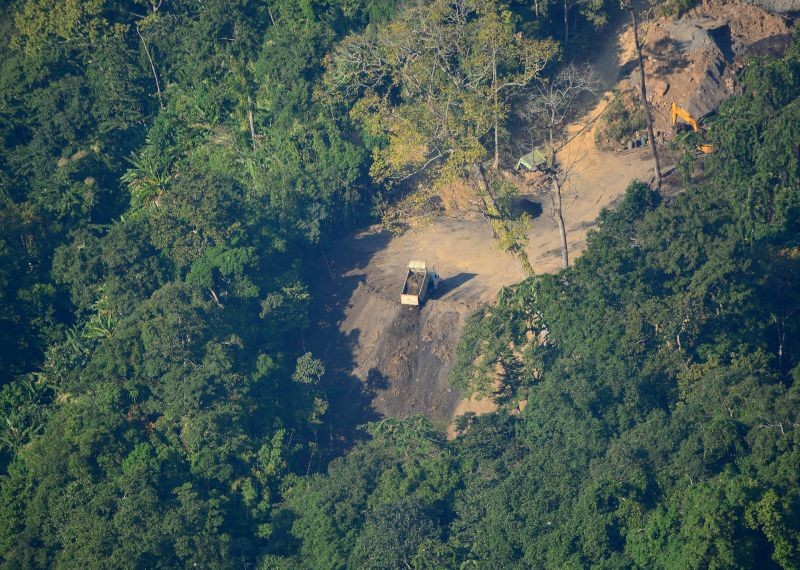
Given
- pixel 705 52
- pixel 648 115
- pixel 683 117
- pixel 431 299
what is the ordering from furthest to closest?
pixel 705 52 → pixel 683 117 → pixel 648 115 → pixel 431 299

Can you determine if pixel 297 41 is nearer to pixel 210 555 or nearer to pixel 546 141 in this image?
pixel 546 141

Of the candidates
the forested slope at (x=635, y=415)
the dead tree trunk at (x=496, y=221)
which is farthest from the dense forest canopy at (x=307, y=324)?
the dead tree trunk at (x=496, y=221)

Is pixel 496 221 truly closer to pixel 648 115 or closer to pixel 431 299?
pixel 431 299

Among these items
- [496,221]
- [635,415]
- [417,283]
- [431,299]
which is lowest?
[635,415]

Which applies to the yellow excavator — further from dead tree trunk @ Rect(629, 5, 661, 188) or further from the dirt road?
the dirt road

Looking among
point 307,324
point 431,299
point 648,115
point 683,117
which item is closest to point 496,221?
point 431,299

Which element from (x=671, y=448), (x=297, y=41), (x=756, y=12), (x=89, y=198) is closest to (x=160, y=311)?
(x=89, y=198)
